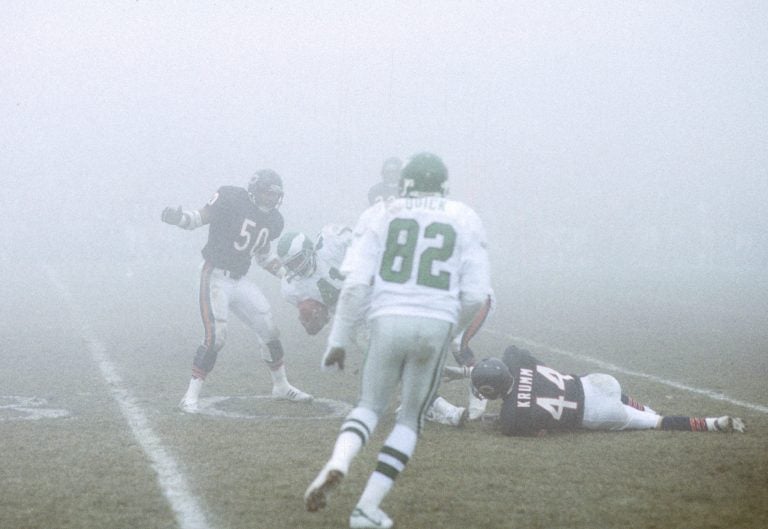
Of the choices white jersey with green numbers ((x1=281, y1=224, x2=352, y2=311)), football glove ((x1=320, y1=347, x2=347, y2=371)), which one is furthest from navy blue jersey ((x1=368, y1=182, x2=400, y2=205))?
football glove ((x1=320, y1=347, x2=347, y2=371))

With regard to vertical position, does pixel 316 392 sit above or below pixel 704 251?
above

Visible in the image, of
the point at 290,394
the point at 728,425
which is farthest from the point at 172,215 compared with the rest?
the point at 728,425

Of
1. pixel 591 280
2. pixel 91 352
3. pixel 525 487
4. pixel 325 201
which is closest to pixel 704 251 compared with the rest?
pixel 591 280

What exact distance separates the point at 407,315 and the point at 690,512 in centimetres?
162

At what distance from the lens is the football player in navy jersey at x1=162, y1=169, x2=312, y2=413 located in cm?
795

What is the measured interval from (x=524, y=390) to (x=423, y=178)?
2123 millimetres

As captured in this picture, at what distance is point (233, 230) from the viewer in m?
8.08

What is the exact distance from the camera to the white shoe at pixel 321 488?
420 cm

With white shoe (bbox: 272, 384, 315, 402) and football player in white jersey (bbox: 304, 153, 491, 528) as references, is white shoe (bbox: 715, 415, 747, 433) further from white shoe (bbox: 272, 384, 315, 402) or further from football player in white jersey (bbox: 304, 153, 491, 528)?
white shoe (bbox: 272, 384, 315, 402)

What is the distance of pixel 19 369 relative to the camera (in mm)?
9758

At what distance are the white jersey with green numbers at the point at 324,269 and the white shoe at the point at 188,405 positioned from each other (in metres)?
1.40

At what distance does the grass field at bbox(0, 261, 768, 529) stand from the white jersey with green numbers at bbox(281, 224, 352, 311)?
3.00 feet

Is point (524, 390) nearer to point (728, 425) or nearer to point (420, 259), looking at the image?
point (728, 425)

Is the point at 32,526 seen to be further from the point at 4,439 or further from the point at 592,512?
the point at 592,512
